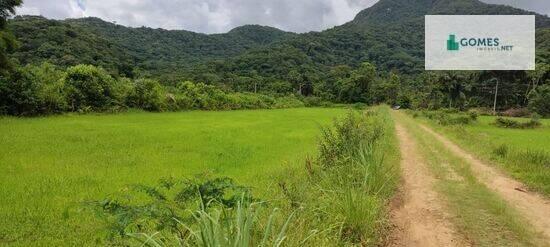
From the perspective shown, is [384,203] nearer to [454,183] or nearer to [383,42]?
[454,183]

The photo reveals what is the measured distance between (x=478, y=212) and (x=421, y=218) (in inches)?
43.5

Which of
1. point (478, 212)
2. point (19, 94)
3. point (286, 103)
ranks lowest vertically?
point (286, 103)

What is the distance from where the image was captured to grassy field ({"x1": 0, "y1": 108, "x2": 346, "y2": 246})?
234 inches

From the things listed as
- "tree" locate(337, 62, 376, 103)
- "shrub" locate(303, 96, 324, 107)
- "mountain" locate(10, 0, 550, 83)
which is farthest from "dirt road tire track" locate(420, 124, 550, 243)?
"tree" locate(337, 62, 376, 103)

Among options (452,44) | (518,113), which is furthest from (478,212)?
(518,113)

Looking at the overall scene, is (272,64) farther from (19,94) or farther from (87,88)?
(19,94)

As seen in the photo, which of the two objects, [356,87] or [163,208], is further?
[356,87]

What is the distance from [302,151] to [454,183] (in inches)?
259

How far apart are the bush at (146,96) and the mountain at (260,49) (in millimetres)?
18542

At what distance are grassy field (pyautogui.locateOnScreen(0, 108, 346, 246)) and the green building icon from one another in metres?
18.7

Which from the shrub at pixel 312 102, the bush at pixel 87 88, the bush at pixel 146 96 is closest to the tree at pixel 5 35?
the bush at pixel 87 88

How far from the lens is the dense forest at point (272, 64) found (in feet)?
120

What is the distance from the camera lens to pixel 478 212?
7121mm

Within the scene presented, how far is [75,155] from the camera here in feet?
39.0
